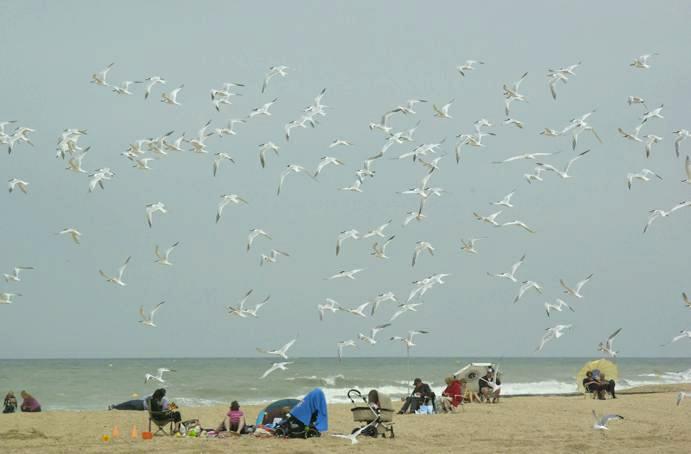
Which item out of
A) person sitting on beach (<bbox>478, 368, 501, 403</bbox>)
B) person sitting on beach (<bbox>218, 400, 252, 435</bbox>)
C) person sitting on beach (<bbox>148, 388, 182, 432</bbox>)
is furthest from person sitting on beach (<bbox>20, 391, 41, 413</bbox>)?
person sitting on beach (<bbox>478, 368, 501, 403</bbox>)

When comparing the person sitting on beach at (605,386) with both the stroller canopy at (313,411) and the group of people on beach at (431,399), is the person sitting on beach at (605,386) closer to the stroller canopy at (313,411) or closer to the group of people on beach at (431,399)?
the group of people on beach at (431,399)

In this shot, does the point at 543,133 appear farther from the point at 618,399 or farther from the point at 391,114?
the point at 618,399

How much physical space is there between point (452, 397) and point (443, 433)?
613 centimetres

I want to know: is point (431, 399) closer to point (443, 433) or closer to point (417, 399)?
point (417, 399)

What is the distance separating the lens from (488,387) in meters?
31.3

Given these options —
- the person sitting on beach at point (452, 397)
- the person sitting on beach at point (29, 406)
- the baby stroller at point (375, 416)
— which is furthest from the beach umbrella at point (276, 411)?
the person sitting on beach at point (29, 406)

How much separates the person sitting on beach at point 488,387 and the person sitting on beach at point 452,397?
2846 mm

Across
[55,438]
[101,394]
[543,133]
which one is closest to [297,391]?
[101,394]

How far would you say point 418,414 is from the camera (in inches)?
1041

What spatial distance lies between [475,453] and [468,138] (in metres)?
15.6

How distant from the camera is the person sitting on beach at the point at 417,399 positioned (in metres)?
26.7

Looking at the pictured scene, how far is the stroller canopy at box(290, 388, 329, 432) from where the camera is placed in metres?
20.4

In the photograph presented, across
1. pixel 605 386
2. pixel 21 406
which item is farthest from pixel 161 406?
pixel 605 386

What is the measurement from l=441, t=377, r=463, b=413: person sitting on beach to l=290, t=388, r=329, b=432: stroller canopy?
7188 mm
